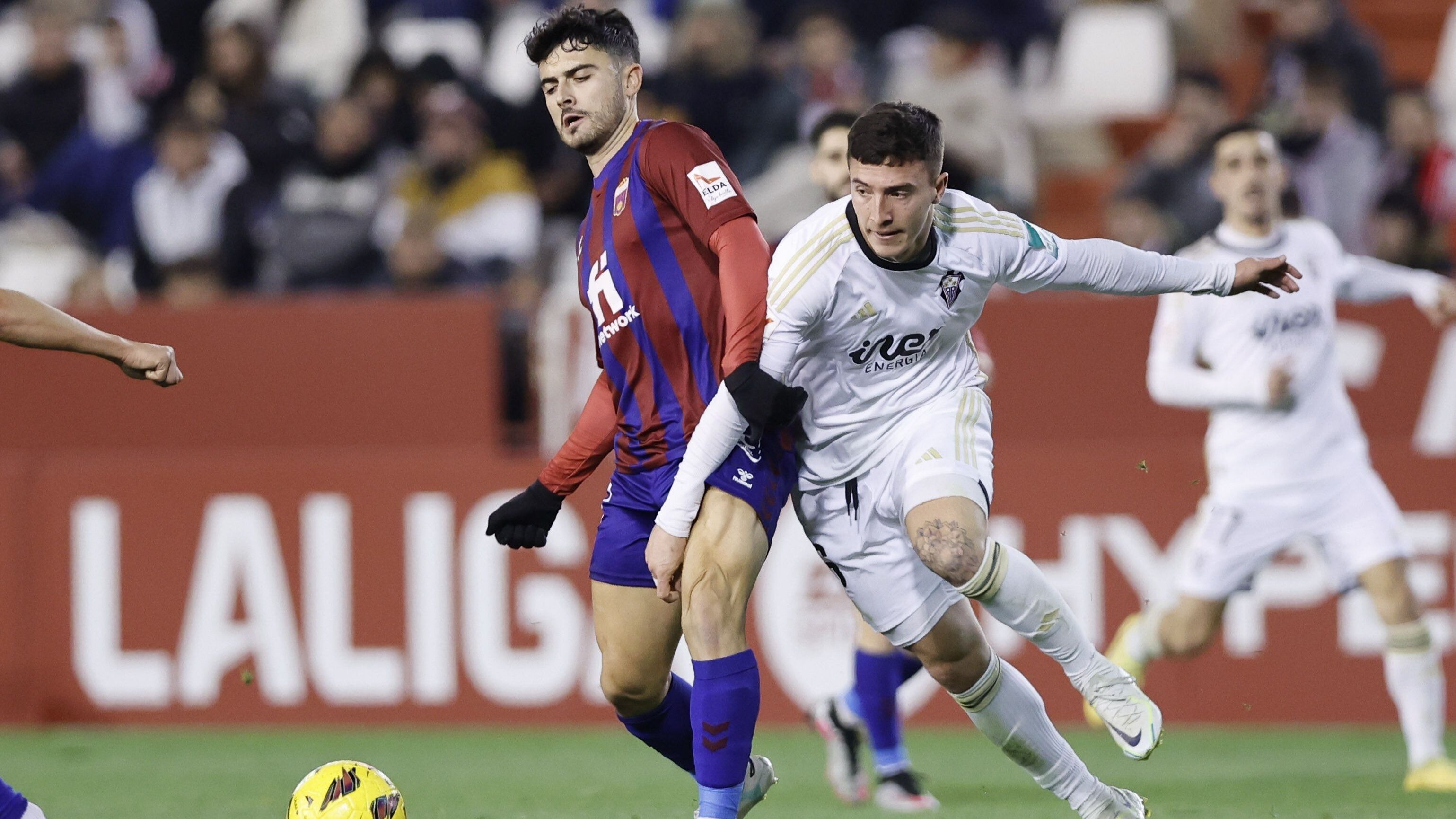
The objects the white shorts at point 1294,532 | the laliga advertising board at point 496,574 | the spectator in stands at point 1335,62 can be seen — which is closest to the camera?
the white shorts at point 1294,532

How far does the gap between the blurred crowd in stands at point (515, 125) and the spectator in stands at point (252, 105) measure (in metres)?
0.02

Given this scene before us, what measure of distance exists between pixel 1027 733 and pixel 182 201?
8.17 metres

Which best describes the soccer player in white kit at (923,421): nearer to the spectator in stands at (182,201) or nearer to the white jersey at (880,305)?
the white jersey at (880,305)

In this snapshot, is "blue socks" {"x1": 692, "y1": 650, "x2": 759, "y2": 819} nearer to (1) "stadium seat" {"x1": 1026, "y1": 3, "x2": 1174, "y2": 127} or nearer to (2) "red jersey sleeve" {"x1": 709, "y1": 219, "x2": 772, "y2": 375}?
(2) "red jersey sleeve" {"x1": 709, "y1": 219, "x2": 772, "y2": 375}

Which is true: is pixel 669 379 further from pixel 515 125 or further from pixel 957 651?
pixel 515 125

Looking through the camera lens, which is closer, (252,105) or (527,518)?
(527,518)

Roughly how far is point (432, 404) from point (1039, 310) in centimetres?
324

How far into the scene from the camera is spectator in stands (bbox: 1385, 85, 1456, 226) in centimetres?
1174

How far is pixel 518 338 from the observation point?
9.83 meters

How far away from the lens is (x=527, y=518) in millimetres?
5641

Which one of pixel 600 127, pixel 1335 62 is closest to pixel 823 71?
pixel 1335 62

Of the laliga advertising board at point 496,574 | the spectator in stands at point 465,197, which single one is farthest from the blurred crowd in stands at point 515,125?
the laliga advertising board at point 496,574

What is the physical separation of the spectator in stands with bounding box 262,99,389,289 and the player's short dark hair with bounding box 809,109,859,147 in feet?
15.2

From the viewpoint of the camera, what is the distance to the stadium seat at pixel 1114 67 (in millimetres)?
13633
